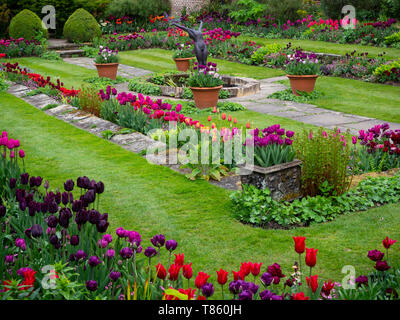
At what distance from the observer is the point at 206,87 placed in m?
11.2

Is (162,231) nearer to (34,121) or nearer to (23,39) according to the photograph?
(34,121)

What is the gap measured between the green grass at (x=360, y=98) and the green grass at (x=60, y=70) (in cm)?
600

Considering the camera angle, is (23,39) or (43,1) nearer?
(23,39)

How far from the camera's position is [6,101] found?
1183 cm

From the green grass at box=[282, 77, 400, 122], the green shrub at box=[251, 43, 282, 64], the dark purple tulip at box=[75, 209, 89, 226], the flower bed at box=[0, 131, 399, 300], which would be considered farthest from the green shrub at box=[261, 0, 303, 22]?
the dark purple tulip at box=[75, 209, 89, 226]

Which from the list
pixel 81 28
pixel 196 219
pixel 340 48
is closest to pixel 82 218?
pixel 196 219

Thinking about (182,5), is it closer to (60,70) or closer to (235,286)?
(60,70)

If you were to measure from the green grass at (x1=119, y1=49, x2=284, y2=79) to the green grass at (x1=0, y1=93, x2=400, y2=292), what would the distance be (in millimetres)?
8161

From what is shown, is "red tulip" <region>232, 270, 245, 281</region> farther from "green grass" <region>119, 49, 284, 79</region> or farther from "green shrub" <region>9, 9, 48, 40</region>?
"green shrub" <region>9, 9, 48, 40</region>

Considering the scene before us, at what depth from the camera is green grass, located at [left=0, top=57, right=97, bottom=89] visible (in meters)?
15.1

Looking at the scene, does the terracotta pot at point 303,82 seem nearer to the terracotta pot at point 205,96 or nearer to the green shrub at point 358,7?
the terracotta pot at point 205,96

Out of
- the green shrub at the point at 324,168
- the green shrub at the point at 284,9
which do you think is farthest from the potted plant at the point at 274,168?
the green shrub at the point at 284,9
